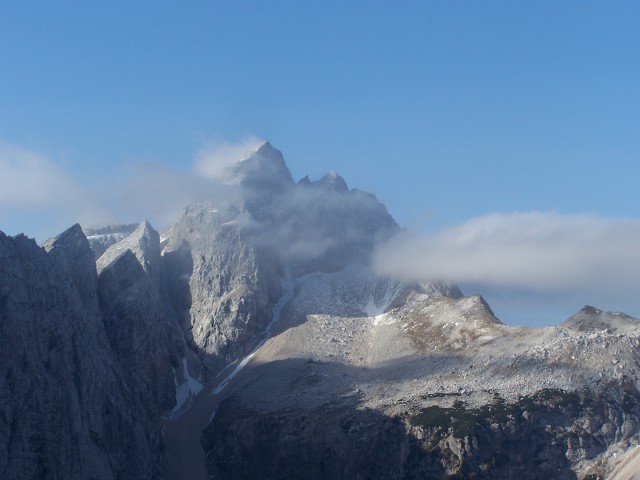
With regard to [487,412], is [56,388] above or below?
above

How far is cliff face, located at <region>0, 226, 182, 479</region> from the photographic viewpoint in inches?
5733

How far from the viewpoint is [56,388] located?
154 meters

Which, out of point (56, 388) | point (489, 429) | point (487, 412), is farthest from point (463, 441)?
point (56, 388)

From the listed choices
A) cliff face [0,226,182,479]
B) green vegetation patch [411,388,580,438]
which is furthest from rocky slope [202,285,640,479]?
cliff face [0,226,182,479]

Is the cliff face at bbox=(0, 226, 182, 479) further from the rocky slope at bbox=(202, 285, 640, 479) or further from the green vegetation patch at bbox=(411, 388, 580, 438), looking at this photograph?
the green vegetation patch at bbox=(411, 388, 580, 438)

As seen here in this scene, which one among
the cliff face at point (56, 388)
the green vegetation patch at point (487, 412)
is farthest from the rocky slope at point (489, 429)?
the cliff face at point (56, 388)

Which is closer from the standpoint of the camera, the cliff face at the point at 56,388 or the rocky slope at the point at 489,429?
the cliff face at the point at 56,388

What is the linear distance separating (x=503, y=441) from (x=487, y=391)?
55.6 ft

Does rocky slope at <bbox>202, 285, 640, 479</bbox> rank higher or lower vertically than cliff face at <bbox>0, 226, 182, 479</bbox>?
lower

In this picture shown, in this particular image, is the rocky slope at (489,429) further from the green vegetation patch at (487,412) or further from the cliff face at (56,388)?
the cliff face at (56,388)

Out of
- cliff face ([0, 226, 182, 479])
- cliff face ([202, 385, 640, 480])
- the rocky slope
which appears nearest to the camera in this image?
cliff face ([0, 226, 182, 479])

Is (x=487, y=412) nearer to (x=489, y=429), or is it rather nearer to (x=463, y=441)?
(x=489, y=429)

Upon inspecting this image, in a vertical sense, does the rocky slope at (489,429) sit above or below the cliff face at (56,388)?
below

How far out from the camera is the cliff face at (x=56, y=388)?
14562cm
